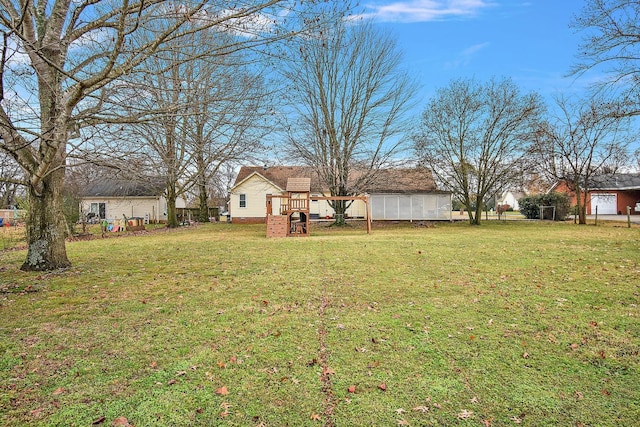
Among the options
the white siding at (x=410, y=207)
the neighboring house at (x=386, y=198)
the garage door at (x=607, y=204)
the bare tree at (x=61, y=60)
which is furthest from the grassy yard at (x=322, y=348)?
the garage door at (x=607, y=204)

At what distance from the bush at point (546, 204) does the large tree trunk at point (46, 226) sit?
3048 centimetres

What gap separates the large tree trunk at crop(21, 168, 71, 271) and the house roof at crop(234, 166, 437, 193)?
39.1ft

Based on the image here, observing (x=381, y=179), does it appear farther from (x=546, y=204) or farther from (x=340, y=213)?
(x=546, y=204)

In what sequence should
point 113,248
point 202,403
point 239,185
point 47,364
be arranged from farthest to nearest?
point 239,185
point 113,248
point 47,364
point 202,403

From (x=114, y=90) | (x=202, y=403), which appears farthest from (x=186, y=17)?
(x=202, y=403)

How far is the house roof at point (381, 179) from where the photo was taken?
2273cm

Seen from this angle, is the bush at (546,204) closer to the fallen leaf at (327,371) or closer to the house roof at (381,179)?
the house roof at (381,179)

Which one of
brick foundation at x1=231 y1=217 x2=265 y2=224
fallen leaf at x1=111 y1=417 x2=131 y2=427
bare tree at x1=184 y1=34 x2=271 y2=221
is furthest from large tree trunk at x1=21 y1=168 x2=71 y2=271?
brick foundation at x1=231 y1=217 x2=265 y2=224

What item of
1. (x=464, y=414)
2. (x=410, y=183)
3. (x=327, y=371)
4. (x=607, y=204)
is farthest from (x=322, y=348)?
(x=607, y=204)

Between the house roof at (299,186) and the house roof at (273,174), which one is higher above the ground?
the house roof at (273,174)

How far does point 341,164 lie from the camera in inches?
860

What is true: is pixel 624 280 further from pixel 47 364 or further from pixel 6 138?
pixel 6 138

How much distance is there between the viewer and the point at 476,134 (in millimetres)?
22891

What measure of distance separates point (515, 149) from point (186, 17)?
22408 mm
